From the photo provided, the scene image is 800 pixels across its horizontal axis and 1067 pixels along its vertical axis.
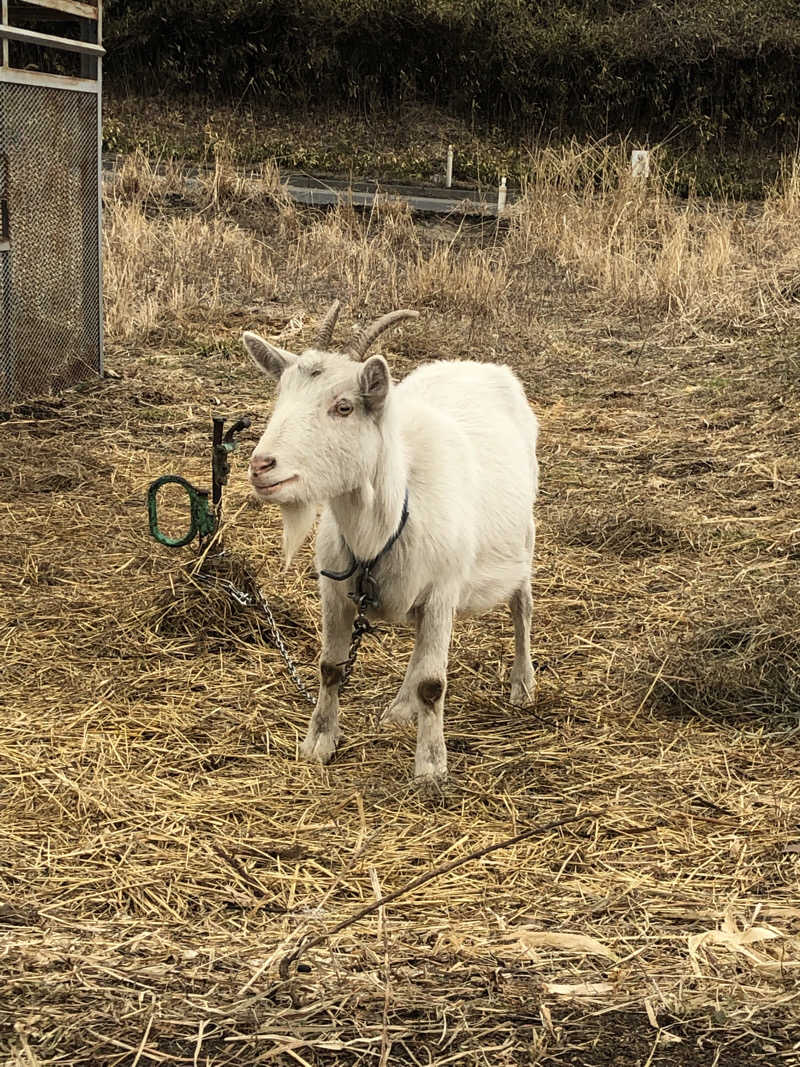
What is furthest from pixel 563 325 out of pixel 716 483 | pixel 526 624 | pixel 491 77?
pixel 491 77

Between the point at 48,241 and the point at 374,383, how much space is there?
5.34 m

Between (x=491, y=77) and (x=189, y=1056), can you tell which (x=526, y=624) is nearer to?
(x=189, y=1056)

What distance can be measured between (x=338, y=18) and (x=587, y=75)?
226 inches

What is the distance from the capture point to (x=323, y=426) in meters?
3.56

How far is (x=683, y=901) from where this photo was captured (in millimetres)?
3293

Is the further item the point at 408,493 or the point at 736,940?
the point at 408,493

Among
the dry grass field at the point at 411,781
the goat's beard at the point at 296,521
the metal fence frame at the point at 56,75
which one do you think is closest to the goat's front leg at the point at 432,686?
the dry grass field at the point at 411,781

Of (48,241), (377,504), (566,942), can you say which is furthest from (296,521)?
(48,241)

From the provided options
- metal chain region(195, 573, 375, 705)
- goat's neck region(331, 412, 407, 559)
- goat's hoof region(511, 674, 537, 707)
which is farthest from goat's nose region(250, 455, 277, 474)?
goat's hoof region(511, 674, 537, 707)

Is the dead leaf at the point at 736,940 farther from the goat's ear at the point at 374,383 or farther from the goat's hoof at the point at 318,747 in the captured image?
the goat's ear at the point at 374,383

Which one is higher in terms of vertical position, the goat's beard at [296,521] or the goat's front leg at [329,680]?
the goat's beard at [296,521]

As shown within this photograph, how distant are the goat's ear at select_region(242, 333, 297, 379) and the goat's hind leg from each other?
144cm

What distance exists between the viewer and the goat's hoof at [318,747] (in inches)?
165

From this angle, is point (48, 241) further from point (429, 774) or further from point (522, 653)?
point (429, 774)
